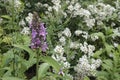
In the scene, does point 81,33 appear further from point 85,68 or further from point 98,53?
point 85,68

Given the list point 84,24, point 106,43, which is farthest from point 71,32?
point 106,43

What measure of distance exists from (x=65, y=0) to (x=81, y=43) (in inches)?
37.3

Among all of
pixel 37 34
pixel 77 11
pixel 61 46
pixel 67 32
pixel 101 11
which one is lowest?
pixel 37 34

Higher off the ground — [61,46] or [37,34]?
[61,46]

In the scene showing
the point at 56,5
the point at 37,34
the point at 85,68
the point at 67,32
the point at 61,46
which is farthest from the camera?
the point at 56,5

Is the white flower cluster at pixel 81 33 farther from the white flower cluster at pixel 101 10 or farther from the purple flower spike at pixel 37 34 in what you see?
the purple flower spike at pixel 37 34

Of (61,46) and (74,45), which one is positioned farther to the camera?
(74,45)

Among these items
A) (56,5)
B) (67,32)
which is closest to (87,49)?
(67,32)

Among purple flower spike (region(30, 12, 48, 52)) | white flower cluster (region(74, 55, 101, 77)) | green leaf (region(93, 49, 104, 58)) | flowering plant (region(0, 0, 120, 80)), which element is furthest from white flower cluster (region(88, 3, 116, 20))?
purple flower spike (region(30, 12, 48, 52))

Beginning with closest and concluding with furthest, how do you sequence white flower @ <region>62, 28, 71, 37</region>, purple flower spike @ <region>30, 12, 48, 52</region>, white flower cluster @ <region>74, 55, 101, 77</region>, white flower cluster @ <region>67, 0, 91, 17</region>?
purple flower spike @ <region>30, 12, 48, 52</region> → white flower cluster @ <region>74, 55, 101, 77</region> → white flower @ <region>62, 28, 71, 37</region> → white flower cluster @ <region>67, 0, 91, 17</region>

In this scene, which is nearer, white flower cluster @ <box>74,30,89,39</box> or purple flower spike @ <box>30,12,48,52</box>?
purple flower spike @ <box>30,12,48,52</box>

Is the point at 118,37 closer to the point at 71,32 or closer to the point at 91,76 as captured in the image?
the point at 71,32

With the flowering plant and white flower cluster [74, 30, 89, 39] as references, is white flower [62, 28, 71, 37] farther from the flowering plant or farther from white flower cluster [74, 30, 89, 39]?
white flower cluster [74, 30, 89, 39]

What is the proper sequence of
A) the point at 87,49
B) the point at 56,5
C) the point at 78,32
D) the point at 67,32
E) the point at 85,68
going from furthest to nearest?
the point at 56,5 < the point at 78,32 < the point at 67,32 < the point at 87,49 < the point at 85,68
